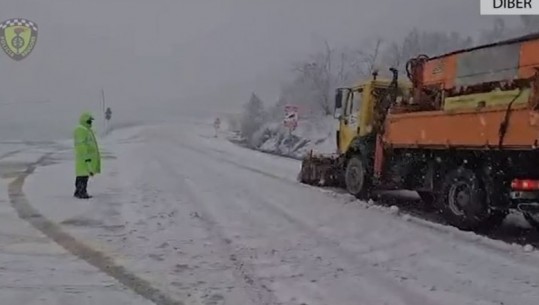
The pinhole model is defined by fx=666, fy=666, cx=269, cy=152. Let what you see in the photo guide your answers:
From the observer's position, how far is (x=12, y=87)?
89125mm

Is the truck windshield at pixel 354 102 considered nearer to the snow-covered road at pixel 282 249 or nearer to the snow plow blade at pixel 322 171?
the snow plow blade at pixel 322 171

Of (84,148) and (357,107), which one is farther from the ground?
(357,107)

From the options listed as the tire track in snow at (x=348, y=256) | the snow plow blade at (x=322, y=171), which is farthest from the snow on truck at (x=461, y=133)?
the tire track in snow at (x=348, y=256)

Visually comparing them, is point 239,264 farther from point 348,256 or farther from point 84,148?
point 84,148

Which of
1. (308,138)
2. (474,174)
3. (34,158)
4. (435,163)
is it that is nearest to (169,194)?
(435,163)

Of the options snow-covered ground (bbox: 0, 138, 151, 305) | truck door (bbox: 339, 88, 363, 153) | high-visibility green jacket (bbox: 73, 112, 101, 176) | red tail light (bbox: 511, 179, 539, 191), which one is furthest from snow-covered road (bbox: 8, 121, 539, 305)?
truck door (bbox: 339, 88, 363, 153)

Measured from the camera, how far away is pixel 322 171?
15148mm

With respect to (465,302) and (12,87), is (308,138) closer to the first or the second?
(465,302)

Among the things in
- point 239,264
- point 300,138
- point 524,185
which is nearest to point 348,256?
point 239,264

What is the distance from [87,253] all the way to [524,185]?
5395 mm

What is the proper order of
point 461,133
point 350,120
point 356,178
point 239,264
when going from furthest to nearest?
point 350,120 < point 356,178 < point 461,133 < point 239,264

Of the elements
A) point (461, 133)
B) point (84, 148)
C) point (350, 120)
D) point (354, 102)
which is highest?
point (354, 102)

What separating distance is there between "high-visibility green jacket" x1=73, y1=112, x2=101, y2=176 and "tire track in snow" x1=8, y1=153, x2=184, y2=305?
1115 millimetres

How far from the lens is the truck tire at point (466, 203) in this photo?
927 centimetres
